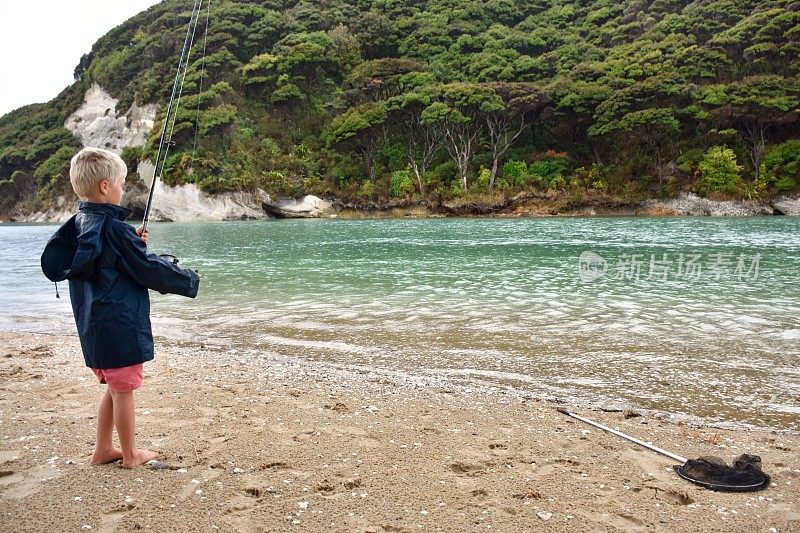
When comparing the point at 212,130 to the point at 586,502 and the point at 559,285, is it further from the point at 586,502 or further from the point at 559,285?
the point at 586,502

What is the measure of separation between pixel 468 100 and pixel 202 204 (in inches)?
1175

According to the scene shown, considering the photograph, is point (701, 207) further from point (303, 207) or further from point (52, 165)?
point (52, 165)

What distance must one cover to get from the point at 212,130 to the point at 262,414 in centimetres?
6159

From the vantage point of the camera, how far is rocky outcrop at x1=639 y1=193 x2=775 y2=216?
4391 centimetres

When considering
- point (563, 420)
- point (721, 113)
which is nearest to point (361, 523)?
point (563, 420)

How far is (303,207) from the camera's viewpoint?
192 ft

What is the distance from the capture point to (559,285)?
12.8 metres

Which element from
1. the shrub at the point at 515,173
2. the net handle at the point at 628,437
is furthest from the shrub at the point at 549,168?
the net handle at the point at 628,437

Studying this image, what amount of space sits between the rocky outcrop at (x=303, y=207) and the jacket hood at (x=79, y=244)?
56.1 metres

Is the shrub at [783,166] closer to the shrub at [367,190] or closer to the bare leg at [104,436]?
the shrub at [367,190]

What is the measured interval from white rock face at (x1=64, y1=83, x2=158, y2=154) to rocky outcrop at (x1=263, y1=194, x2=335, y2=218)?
20.4m

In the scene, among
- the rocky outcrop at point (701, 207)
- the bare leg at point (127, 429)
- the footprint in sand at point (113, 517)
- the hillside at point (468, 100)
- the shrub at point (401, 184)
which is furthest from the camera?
the shrub at point (401, 184)

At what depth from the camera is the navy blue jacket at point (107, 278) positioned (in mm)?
3258

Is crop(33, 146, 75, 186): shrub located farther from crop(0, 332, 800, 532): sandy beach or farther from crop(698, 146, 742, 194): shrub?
crop(0, 332, 800, 532): sandy beach
